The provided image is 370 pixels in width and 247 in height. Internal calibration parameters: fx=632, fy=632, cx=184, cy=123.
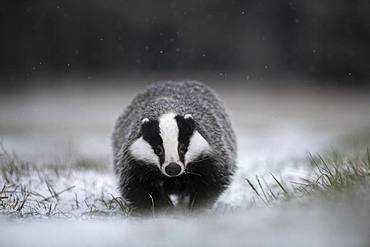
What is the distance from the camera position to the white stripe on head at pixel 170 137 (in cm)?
346

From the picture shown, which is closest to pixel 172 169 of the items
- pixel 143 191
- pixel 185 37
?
pixel 143 191

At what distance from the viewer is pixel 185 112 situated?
12.6ft

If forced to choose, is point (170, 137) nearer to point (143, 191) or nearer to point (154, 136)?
point (154, 136)

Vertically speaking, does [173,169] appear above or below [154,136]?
below

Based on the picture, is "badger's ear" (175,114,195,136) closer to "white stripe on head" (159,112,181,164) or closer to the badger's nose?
"white stripe on head" (159,112,181,164)

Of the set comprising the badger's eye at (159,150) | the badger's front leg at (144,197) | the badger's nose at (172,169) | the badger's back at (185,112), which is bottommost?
the badger's front leg at (144,197)

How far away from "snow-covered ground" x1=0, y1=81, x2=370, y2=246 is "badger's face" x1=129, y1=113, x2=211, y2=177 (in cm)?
34

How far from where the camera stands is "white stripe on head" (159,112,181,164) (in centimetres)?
346

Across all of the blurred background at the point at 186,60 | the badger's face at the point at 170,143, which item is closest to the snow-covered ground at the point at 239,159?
the blurred background at the point at 186,60

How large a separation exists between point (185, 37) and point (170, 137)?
425 inches

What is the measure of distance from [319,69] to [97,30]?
16.5 ft

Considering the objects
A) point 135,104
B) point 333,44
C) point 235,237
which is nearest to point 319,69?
point 333,44

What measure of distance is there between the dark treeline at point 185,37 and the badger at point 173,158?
9497 mm

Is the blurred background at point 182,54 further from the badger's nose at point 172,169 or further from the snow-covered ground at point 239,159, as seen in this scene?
the badger's nose at point 172,169
